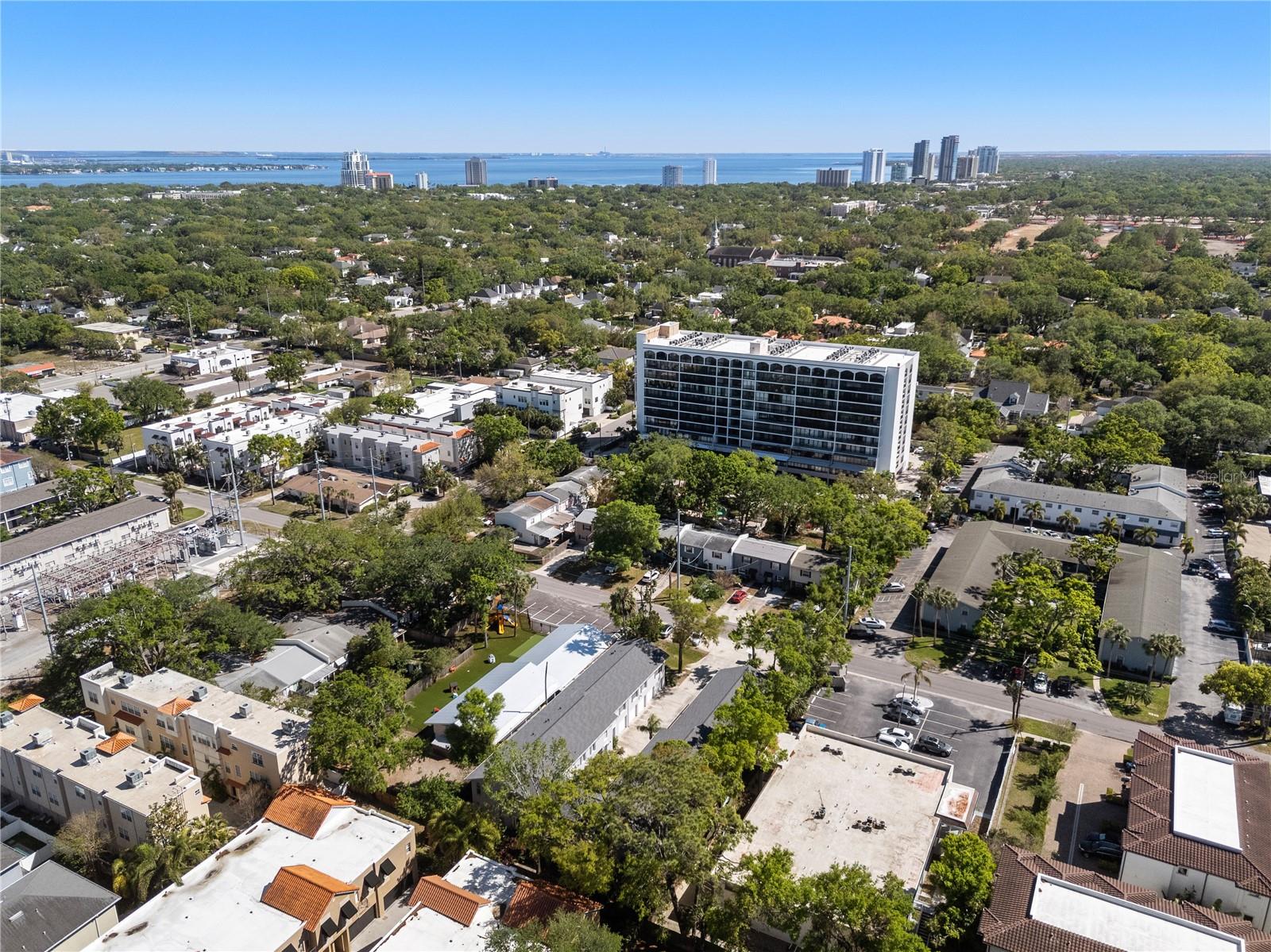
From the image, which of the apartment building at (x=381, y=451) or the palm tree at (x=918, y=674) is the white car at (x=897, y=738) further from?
the apartment building at (x=381, y=451)

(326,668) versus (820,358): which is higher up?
(820,358)

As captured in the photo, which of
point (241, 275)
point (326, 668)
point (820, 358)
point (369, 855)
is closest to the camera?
point (369, 855)

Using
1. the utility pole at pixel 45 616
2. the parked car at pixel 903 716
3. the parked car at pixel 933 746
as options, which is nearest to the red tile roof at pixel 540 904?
the parked car at pixel 933 746

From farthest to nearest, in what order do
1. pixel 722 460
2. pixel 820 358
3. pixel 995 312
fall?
pixel 995 312 → pixel 820 358 → pixel 722 460

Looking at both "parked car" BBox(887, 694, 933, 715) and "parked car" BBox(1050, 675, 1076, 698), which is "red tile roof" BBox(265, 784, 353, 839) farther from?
"parked car" BBox(1050, 675, 1076, 698)

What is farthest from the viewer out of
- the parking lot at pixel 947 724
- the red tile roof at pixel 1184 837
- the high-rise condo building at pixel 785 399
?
the high-rise condo building at pixel 785 399

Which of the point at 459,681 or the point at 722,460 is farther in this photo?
the point at 722,460

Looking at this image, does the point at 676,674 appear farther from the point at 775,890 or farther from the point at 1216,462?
the point at 1216,462

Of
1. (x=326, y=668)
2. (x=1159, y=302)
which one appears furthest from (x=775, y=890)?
(x=1159, y=302)
